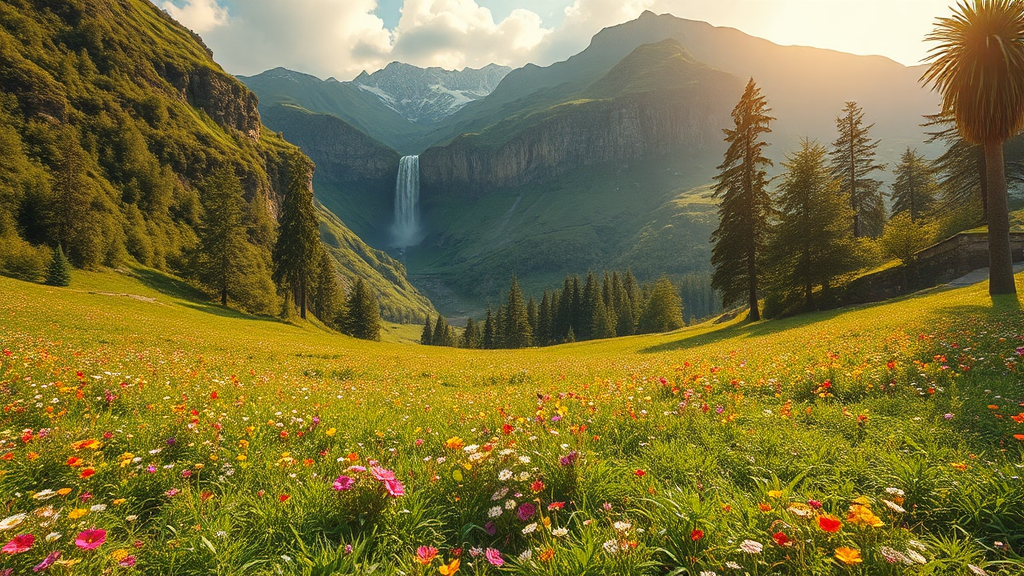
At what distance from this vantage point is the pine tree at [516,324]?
318 ft

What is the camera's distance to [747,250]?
3491 cm

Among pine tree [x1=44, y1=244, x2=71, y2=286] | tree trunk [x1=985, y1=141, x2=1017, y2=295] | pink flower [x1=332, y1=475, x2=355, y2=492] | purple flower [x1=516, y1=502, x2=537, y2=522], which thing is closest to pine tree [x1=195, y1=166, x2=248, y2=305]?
pine tree [x1=44, y1=244, x2=71, y2=286]

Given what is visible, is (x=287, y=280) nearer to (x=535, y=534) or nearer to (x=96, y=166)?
(x=96, y=166)

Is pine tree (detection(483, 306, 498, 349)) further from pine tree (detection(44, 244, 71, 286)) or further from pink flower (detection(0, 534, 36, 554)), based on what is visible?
pink flower (detection(0, 534, 36, 554))

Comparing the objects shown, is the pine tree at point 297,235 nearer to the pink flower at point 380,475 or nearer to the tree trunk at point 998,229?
the pink flower at point 380,475

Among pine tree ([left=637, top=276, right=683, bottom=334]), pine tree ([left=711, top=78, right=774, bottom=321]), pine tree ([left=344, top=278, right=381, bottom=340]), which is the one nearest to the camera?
pine tree ([left=711, top=78, right=774, bottom=321])

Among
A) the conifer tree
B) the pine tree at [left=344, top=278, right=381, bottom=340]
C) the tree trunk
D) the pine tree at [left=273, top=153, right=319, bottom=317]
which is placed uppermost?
the pine tree at [left=273, top=153, right=319, bottom=317]

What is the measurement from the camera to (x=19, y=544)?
82.3 inches

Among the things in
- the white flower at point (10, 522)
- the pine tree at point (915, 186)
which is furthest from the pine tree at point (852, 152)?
the white flower at point (10, 522)

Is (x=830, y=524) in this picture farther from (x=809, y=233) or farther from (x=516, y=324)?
(x=516, y=324)

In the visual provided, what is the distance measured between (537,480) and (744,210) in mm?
38724

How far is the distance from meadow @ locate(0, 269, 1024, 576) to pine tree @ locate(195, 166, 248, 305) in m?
51.2

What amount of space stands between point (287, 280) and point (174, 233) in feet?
79.4

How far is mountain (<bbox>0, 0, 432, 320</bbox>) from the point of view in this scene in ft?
147
